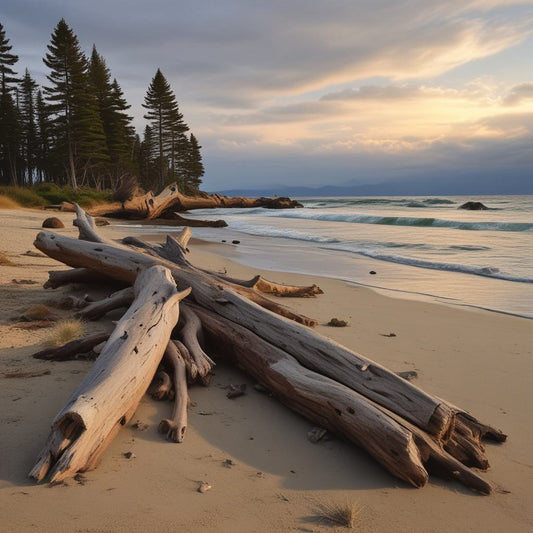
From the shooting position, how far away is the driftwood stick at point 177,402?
302cm

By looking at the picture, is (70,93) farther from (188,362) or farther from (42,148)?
(188,362)

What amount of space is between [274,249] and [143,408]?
38.7 ft

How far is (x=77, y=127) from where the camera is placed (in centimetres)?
3766

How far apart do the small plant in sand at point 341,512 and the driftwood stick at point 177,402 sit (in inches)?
39.4

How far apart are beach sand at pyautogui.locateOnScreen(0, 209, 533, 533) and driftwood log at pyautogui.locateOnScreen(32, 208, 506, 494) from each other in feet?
0.32

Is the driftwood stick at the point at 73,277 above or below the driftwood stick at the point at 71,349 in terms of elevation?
above

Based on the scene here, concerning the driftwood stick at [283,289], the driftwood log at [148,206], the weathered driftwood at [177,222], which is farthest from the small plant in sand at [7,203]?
the driftwood stick at [283,289]

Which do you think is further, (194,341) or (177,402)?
(194,341)

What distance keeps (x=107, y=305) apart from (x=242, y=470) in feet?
10.1

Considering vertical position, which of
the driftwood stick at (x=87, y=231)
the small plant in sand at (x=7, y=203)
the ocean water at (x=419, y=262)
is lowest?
the ocean water at (x=419, y=262)

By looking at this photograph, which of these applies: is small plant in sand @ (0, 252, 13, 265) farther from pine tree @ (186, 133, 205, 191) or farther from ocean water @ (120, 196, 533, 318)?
pine tree @ (186, 133, 205, 191)

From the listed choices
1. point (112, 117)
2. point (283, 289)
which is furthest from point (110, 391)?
point (112, 117)

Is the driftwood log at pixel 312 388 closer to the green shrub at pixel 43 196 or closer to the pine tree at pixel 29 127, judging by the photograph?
the green shrub at pixel 43 196

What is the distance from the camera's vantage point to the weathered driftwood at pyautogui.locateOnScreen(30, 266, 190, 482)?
8.19 ft
